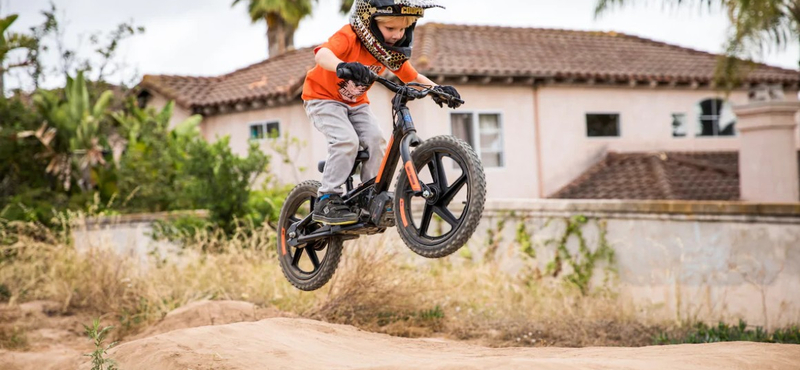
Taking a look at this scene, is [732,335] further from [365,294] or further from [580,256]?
[365,294]

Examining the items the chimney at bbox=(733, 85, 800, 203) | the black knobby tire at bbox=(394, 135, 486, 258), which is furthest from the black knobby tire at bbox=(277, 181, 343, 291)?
the chimney at bbox=(733, 85, 800, 203)

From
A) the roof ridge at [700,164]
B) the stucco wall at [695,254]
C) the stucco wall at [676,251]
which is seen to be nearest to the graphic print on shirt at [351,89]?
the stucco wall at [676,251]

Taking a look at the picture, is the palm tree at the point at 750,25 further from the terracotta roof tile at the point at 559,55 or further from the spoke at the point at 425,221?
the spoke at the point at 425,221

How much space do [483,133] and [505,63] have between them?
1.71 meters

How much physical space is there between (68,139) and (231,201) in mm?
7205

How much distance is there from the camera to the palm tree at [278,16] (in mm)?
31172

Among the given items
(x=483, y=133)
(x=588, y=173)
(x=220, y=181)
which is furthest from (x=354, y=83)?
(x=588, y=173)

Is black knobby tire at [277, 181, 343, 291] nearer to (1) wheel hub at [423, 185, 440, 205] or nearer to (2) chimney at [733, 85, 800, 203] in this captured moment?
(1) wheel hub at [423, 185, 440, 205]

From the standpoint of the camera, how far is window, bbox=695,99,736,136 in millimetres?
23578

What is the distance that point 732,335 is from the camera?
10242mm

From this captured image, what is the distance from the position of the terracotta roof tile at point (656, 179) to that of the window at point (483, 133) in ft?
6.04

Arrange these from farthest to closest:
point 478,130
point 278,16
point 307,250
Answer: point 278,16 → point 478,130 → point 307,250

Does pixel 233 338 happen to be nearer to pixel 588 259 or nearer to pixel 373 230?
pixel 373 230

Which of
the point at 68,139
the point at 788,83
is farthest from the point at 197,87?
the point at 788,83
